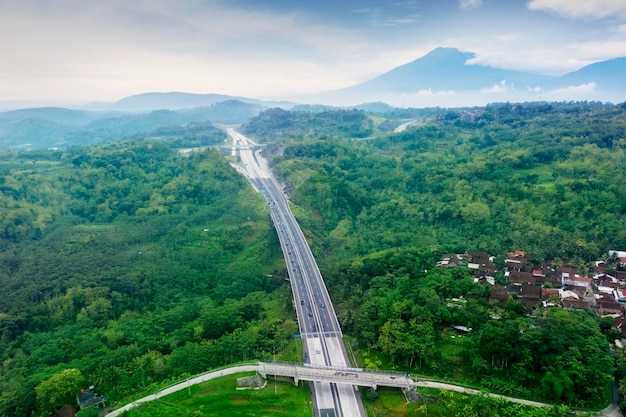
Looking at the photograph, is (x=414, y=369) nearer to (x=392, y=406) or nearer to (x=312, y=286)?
(x=392, y=406)

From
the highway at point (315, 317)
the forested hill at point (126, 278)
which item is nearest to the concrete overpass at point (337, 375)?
the highway at point (315, 317)

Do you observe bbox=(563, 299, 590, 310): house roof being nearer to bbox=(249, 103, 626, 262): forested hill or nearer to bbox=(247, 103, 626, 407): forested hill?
bbox=(247, 103, 626, 407): forested hill

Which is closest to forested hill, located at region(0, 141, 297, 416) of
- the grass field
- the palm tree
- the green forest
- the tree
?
the tree

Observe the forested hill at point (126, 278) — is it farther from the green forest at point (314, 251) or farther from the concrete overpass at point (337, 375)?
the concrete overpass at point (337, 375)

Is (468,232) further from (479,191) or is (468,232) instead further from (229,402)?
(229,402)

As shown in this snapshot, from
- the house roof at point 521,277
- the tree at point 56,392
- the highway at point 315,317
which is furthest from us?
the house roof at point 521,277

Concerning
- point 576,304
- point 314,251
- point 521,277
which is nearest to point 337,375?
point 576,304
